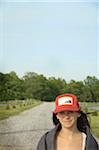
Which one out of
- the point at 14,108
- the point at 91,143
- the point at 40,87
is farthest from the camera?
the point at 14,108

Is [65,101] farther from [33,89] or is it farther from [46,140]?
[33,89]

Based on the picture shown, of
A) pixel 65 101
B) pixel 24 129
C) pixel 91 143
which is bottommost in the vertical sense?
pixel 24 129

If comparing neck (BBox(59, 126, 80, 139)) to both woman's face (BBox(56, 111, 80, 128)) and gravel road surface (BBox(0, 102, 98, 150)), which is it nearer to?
woman's face (BBox(56, 111, 80, 128))

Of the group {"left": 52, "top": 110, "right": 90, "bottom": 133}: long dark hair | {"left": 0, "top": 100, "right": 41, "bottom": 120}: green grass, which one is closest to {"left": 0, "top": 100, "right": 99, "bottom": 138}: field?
{"left": 0, "top": 100, "right": 41, "bottom": 120}: green grass

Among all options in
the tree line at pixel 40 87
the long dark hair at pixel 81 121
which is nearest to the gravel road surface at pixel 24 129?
the tree line at pixel 40 87

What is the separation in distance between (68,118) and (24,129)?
2.66 m

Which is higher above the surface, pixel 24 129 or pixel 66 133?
pixel 66 133

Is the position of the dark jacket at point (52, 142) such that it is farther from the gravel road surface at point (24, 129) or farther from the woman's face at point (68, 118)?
the gravel road surface at point (24, 129)

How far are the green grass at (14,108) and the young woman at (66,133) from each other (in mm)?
2323

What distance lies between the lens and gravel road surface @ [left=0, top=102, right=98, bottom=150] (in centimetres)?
336

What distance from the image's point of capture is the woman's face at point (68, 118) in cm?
95

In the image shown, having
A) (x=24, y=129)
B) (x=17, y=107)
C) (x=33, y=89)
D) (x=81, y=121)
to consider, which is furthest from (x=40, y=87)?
(x=81, y=121)

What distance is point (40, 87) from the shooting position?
10.9 feet

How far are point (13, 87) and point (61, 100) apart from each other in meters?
2.56
